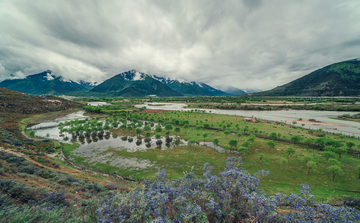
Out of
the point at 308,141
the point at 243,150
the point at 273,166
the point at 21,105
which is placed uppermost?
the point at 21,105

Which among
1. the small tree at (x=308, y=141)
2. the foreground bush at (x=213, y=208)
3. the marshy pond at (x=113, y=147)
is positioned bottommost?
the marshy pond at (x=113, y=147)

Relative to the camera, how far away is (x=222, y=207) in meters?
7.39

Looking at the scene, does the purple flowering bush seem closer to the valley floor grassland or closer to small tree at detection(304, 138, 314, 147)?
the valley floor grassland

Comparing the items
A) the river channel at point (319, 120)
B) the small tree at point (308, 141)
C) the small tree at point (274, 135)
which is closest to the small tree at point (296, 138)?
the small tree at point (308, 141)

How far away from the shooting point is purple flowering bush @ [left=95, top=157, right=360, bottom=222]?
608 cm

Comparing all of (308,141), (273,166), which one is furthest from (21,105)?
(308,141)

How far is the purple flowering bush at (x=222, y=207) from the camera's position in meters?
6.08

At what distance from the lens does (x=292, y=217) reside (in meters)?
6.26

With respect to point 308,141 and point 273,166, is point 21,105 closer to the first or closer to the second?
point 273,166

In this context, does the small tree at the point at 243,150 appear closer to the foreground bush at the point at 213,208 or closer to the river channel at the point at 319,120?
the foreground bush at the point at 213,208

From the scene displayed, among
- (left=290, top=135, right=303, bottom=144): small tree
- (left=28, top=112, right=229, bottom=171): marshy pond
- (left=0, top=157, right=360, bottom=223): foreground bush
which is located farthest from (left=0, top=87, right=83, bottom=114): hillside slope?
(left=290, top=135, right=303, bottom=144): small tree

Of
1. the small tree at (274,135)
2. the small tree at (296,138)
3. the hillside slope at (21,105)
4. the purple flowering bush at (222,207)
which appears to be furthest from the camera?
the hillside slope at (21,105)

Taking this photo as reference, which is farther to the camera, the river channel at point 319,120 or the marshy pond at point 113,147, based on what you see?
the river channel at point 319,120

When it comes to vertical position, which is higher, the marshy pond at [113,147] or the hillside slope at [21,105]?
the hillside slope at [21,105]
